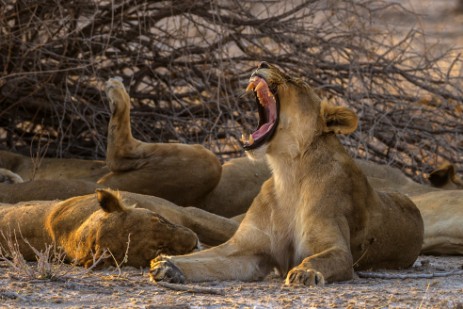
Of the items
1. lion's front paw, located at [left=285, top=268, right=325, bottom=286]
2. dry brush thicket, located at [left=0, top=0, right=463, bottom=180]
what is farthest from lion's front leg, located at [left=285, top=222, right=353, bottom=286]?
dry brush thicket, located at [left=0, top=0, right=463, bottom=180]

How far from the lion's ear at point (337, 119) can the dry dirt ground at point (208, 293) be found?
0.66 m

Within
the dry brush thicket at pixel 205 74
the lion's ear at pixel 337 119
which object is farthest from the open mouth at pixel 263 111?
the dry brush thicket at pixel 205 74

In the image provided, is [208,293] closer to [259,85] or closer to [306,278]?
[306,278]

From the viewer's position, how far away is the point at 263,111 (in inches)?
192

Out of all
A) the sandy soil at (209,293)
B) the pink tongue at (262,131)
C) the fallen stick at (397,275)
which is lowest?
the fallen stick at (397,275)

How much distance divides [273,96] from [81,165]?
3.09 metres

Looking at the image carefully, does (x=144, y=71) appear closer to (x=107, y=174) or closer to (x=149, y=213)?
(x=107, y=174)

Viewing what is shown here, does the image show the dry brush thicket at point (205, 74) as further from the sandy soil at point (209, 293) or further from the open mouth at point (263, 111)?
the sandy soil at point (209, 293)

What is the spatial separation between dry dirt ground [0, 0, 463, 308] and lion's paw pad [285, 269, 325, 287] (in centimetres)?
4

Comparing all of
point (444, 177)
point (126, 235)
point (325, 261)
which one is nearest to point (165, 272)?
point (126, 235)

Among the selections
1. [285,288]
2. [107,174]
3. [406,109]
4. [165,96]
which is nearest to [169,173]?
[107,174]

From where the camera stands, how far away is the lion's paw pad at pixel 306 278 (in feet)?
13.6

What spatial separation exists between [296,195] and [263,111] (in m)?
0.42

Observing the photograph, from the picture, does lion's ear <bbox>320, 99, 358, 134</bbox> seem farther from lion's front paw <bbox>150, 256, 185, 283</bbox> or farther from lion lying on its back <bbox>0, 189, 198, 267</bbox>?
lion's front paw <bbox>150, 256, 185, 283</bbox>
